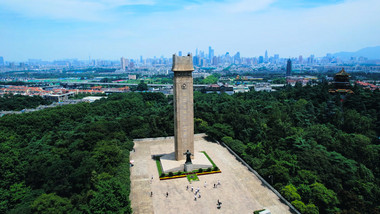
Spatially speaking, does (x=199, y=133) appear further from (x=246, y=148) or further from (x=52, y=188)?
(x=52, y=188)

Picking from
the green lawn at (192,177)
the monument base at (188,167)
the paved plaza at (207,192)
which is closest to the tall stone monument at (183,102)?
the monument base at (188,167)

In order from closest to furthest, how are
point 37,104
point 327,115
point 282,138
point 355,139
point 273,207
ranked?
1. point 273,207
2. point 355,139
3. point 282,138
4. point 327,115
5. point 37,104

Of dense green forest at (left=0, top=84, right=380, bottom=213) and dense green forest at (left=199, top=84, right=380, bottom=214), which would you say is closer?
dense green forest at (left=0, top=84, right=380, bottom=213)

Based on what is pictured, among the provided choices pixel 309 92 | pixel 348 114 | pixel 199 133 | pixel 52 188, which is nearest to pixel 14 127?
pixel 52 188

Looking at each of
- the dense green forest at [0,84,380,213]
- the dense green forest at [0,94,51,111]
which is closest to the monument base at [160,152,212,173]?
the dense green forest at [0,84,380,213]

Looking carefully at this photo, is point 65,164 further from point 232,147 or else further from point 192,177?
point 232,147

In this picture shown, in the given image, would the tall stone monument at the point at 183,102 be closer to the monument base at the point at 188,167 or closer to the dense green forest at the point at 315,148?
the monument base at the point at 188,167

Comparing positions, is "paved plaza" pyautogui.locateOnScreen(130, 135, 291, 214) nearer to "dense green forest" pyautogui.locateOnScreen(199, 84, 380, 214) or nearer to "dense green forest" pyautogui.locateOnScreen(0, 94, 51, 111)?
"dense green forest" pyautogui.locateOnScreen(199, 84, 380, 214)
